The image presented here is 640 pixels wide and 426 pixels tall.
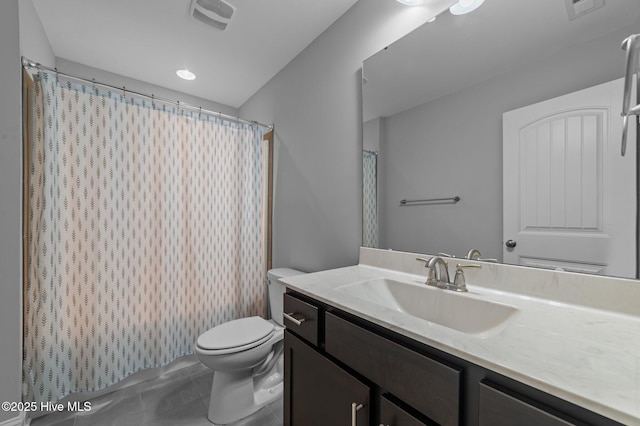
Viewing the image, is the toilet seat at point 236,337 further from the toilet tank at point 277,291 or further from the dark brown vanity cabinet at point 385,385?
the dark brown vanity cabinet at point 385,385

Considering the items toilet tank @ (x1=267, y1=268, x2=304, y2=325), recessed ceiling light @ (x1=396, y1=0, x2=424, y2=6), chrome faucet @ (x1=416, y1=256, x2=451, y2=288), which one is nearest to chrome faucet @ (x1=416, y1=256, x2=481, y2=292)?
chrome faucet @ (x1=416, y1=256, x2=451, y2=288)

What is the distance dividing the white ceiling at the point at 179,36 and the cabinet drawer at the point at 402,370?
1752 mm

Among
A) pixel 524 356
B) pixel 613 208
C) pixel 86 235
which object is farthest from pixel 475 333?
pixel 86 235

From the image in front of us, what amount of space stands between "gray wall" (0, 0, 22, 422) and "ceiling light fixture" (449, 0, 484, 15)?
2.08 m

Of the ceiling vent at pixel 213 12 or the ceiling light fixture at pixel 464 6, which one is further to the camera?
the ceiling vent at pixel 213 12

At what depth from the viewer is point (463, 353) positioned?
1.73 ft

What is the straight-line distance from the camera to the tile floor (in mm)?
1442

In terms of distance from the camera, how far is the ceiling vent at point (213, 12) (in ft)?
4.85

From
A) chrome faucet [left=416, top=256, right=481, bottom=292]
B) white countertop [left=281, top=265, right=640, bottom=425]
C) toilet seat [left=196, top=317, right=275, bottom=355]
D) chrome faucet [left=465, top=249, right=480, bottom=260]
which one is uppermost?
chrome faucet [left=465, top=249, right=480, bottom=260]

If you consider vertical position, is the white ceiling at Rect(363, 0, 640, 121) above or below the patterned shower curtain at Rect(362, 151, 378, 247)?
above

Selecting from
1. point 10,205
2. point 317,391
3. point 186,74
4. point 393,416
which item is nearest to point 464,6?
point 393,416

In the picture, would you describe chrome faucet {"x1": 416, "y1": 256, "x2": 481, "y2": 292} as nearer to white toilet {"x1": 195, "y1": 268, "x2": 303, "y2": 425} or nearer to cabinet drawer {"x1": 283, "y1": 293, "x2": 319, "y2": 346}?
cabinet drawer {"x1": 283, "y1": 293, "x2": 319, "y2": 346}

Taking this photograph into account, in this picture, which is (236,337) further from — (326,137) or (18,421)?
(326,137)

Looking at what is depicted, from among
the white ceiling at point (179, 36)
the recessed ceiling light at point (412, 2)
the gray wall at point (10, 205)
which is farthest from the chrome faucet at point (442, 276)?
the gray wall at point (10, 205)
